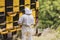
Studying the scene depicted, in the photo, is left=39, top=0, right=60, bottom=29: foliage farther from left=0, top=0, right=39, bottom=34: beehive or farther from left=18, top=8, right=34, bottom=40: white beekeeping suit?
left=18, top=8, right=34, bottom=40: white beekeeping suit

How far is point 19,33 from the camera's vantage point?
10344 mm

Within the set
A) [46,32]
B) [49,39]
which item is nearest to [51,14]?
[46,32]

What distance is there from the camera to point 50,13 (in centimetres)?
1428

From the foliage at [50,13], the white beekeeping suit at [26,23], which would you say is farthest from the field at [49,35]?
the white beekeeping suit at [26,23]

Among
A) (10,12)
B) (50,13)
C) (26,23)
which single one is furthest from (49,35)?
(26,23)

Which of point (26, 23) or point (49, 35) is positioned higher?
point (26, 23)

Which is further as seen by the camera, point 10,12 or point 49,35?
point 49,35

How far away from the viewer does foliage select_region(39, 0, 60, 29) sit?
14117mm

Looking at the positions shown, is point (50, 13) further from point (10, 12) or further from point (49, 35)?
point (10, 12)

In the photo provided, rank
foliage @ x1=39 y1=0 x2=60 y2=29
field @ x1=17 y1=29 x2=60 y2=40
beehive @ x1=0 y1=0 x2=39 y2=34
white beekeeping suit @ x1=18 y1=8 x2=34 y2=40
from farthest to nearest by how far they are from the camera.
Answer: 1. foliage @ x1=39 y1=0 x2=60 y2=29
2. field @ x1=17 y1=29 x2=60 y2=40
3. beehive @ x1=0 y1=0 x2=39 y2=34
4. white beekeeping suit @ x1=18 y1=8 x2=34 y2=40

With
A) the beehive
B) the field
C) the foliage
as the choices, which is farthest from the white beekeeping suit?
the foliage

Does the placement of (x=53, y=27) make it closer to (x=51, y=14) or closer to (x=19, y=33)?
(x=51, y=14)

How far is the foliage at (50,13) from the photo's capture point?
14.1 m

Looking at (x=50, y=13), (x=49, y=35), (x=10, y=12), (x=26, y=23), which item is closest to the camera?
(x=26, y=23)
